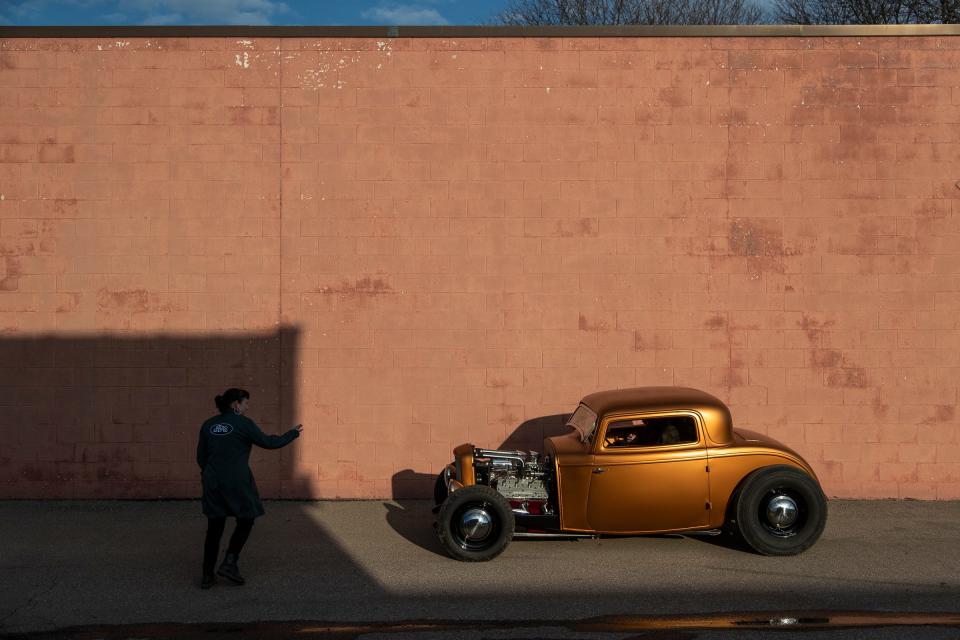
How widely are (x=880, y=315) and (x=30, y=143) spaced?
10.5m

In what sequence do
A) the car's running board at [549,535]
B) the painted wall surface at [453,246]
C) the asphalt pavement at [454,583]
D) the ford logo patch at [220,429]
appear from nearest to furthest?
the asphalt pavement at [454,583] → the ford logo patch at [220,429] → the car's running board at [549,535] → the painted wall surface at [453,246]

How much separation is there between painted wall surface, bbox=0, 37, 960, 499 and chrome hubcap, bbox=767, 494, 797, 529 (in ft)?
8.43

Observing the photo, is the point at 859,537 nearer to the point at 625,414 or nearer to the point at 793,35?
the point at 625,414

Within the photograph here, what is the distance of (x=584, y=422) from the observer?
30.1 ft

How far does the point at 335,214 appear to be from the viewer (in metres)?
11.0

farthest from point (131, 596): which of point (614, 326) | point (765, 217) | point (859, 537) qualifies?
A: point (765, 217)

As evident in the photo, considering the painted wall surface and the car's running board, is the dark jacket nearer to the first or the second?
the car's running board

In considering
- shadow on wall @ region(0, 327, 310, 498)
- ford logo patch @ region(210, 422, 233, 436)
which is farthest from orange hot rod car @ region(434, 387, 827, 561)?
shadow on wall @ region(0, 327, 310, 498)

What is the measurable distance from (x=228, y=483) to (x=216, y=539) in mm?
494

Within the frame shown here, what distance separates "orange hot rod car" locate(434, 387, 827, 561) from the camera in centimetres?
823

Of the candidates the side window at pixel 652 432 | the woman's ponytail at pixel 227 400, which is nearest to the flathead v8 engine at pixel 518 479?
the side window at pixel 652 432

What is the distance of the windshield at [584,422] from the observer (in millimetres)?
8793

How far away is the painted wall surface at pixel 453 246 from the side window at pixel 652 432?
2.18 m

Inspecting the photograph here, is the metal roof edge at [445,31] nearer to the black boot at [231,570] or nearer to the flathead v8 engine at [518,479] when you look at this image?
the flathead v8 engine at [518,479]
